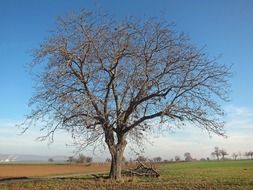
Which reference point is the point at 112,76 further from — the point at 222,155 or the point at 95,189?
the point at 222,155

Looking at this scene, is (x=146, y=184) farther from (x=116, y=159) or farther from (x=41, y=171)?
(x=41, y=171)

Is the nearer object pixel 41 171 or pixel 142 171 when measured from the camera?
pixel 142 171

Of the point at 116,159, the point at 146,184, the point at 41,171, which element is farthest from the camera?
the point at 41,171

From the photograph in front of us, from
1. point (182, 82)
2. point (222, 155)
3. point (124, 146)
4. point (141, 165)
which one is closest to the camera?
point (182, 82)

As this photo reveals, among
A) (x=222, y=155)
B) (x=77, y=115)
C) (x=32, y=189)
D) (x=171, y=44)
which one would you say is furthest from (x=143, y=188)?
(x=222, y=155)

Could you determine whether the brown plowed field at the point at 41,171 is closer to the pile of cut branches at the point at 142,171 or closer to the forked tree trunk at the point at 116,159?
the pile of cut branches at the point at 142,171

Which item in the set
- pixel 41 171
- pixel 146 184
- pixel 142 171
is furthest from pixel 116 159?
pixel 41 171

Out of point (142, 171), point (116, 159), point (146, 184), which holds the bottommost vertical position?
point (146, 184)

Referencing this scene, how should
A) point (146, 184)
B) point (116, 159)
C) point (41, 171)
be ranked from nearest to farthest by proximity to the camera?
1. point (146, 184)
2. point (116, 159)
3. point (41, 171)

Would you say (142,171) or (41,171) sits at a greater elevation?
(41,171)

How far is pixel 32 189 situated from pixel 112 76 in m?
10.2

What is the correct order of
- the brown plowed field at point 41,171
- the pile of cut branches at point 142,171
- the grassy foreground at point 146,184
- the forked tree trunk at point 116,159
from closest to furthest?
the grassy foreground at point 146,184, the forked tree trunk at point 116,159, the pile of cut branches at point 142,171, the brown plowed field at point 41,171

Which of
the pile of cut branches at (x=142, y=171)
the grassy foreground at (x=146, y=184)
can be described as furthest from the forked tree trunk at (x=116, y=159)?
the pile of cut branches at (x=142, y=171)

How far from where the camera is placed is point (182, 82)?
28344 mm
